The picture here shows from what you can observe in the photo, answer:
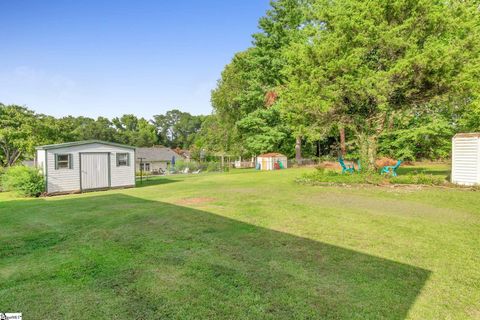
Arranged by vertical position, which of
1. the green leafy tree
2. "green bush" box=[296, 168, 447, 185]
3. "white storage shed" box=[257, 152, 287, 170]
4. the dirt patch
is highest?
the green leafy tree

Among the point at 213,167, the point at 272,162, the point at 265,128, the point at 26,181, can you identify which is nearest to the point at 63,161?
the point at 26,181

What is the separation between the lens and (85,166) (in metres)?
15.2

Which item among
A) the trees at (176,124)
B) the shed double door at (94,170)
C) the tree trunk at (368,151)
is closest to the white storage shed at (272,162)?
the tree trunk at (368,151)

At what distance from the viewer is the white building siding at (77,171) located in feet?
46.0

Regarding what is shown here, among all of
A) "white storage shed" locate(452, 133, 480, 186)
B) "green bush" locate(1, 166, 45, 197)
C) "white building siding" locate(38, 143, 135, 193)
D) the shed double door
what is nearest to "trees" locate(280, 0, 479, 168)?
"white storage shed" locate(452, 133, 480, 186)

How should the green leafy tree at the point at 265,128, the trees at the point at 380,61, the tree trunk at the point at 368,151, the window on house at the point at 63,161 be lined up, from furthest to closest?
the green leafy tree at the point at 265,128
the tree trunk at the point at 368,151
the window on house at the point at 63,161
the trees at the point at 380,61

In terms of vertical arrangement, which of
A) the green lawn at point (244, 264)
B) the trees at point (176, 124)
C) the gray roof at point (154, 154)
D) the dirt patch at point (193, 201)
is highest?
the trees at point (176, 124)

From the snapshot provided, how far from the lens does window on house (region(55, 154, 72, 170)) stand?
14215 mm

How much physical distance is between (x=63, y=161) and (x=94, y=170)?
1630mm

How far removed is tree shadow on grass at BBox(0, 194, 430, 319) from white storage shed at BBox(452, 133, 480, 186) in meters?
11.4

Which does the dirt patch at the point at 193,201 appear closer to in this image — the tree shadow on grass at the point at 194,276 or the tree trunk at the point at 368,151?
the tree shadow on grass at the point at 194,276

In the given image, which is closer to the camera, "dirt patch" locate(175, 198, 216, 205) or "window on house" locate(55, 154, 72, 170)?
"dirt patch" locate(175, 198, 216, 205)

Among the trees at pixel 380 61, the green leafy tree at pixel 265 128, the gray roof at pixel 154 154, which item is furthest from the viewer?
the gray roof at pixel 154 154

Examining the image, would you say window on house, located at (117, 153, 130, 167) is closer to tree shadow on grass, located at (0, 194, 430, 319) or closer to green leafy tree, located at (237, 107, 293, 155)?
tree shadow on grass, located at (0, 194, 430, 319)
